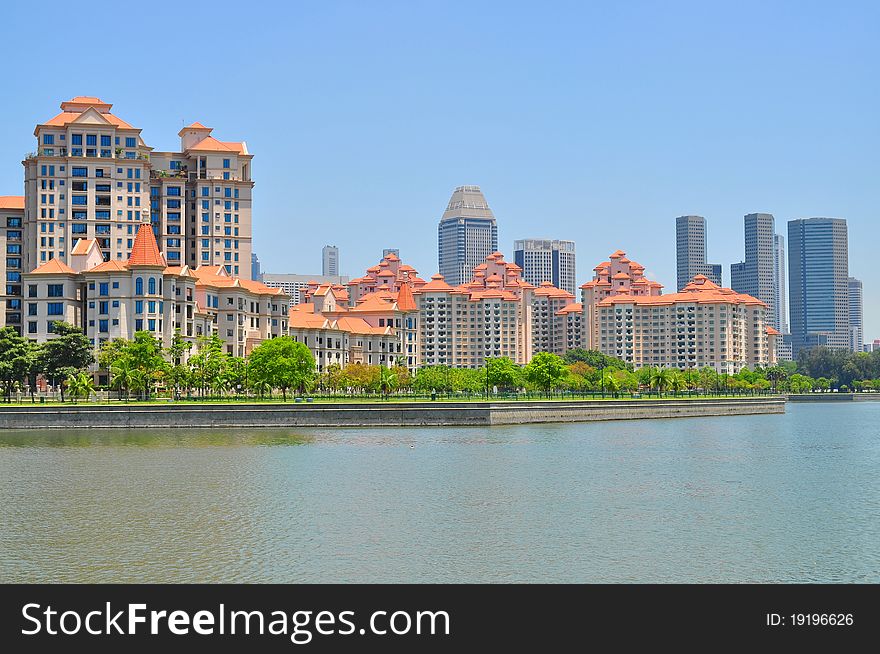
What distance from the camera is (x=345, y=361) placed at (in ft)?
546

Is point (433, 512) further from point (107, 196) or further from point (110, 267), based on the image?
point (107, 196)

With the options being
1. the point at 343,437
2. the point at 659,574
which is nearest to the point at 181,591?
the point at 659,574

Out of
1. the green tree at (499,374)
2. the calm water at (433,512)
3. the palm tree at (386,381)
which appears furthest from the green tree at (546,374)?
the calm water at (433,512)

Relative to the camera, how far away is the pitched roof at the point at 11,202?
137m

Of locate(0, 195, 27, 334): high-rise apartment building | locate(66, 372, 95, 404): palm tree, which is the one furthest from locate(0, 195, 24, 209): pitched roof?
locate(66, 372, 95, 404): palm tree

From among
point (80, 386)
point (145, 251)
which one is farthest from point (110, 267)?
point (80, 386)

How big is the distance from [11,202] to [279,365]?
54382mm

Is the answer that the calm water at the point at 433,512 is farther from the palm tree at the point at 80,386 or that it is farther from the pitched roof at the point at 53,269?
the pitched roof at the point at 53,269

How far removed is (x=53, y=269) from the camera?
120 meters

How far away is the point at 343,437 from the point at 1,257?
249 ft

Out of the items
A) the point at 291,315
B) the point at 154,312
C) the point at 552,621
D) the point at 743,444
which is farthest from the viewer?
the point at 291,315

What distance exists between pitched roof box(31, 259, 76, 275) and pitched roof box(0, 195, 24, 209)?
63.9ft

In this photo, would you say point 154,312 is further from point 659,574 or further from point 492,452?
point 659,574

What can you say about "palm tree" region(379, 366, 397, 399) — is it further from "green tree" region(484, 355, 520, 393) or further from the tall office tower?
the tall office tower
